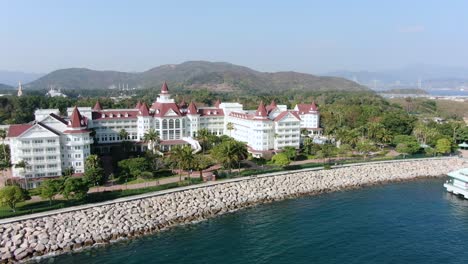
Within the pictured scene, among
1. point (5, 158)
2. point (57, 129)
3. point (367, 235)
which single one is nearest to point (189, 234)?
point (367, 235)

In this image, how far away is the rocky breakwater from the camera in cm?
3534

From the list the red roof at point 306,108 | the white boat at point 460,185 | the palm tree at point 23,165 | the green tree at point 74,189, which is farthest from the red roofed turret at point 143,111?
the white boat at point 460,185

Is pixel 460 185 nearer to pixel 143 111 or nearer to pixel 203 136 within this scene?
pixel 203 136

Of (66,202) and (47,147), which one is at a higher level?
(47,147)

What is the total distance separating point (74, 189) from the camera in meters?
41.3

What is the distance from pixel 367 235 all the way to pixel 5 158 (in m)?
52.6

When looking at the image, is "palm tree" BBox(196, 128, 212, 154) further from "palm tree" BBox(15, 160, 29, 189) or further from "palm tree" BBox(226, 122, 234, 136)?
"palm tree" BBox(15, 160, 29, 189)

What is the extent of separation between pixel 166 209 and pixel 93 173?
11755 mm

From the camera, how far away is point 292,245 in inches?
1447

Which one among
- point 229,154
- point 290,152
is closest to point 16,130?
point 229,154

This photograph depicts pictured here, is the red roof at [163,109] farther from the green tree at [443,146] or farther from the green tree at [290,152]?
the green tree at [443,146]

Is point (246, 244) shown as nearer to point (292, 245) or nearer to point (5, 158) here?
point (292, 245)

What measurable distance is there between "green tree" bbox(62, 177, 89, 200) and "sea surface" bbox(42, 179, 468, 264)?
8.84 m

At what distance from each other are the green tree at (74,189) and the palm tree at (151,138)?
21.9 metres
